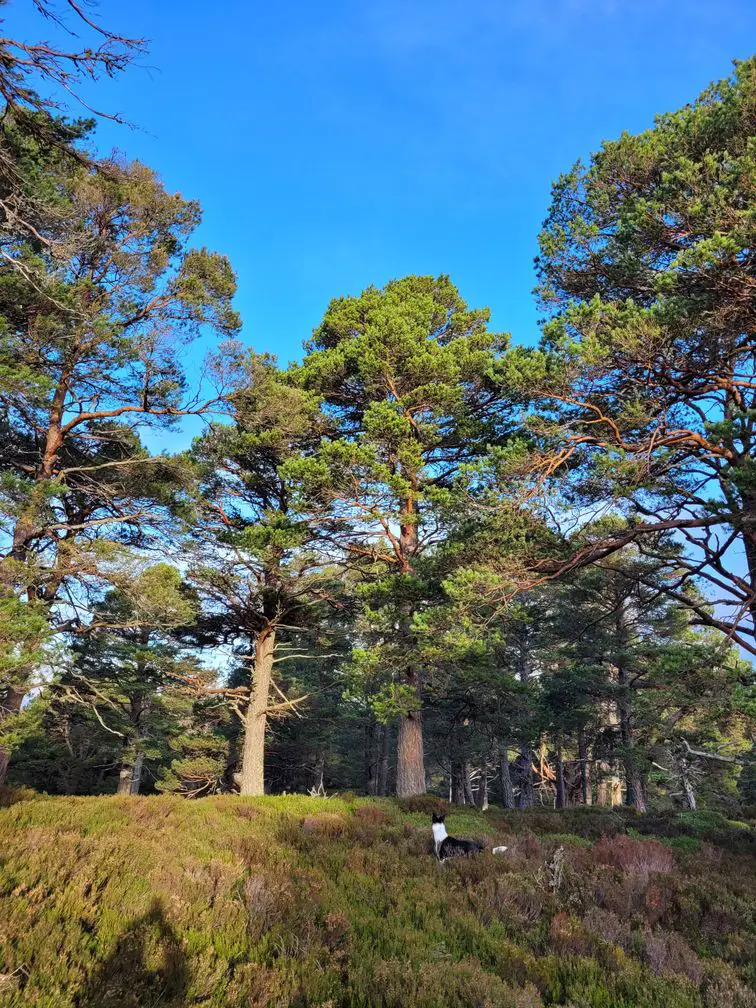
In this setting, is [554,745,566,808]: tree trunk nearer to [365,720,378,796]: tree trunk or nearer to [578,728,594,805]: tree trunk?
[578,728,594,805]: tree trunk

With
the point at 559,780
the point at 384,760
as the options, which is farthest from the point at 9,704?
the point at 559,780

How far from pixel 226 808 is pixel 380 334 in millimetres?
11509

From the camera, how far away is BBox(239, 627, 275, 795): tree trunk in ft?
48.9

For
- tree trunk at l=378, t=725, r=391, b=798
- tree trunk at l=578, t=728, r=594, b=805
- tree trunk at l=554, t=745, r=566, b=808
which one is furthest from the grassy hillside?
tree trunk at l=378, t=725, r=391, b=798

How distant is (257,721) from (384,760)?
19.3 meters

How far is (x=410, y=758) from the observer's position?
1380cm

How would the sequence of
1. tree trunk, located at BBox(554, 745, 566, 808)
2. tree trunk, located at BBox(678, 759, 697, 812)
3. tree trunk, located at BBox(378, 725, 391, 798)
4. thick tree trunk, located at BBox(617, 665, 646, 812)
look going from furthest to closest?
tree trunk, located at BBox(378, 725, 391, 798), tree trunk, located at BBox(554, 745, 566, 808), thick tree trunk, located at BBox(617, 665, 646, 812), tree trunk, located at BBox(678, 759, 697, 812)

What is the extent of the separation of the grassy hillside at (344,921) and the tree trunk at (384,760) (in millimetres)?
25913

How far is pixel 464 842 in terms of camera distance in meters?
7.62

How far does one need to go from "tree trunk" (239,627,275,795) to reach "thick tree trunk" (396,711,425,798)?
4.28m

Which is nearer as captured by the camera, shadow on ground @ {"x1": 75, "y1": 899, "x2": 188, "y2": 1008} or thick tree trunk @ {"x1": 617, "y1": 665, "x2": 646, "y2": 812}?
shadow on ground @ {"x1": 75, "y1": 899, "x2": 188, "y2": 1008}

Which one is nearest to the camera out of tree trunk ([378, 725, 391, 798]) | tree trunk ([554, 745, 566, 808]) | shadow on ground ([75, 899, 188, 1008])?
shadow on ground ([75, 899, 188, 1008])

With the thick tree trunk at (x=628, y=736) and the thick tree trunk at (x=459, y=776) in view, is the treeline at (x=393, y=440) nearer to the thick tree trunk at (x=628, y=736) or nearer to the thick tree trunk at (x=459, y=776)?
the thick tree trunk at (x=628, y=736)

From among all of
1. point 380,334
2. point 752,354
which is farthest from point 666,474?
point 380,334
